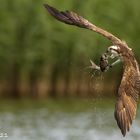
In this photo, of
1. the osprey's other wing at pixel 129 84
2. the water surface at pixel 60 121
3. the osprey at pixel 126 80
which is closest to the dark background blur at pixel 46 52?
the water surface at pixel 60 121

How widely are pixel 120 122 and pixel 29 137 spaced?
11937mm

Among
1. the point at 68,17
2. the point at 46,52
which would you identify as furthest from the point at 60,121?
the point at 68,17

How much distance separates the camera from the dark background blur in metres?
38.6

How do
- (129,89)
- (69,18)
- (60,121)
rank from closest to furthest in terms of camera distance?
(129,89), (69,18), (60,121)

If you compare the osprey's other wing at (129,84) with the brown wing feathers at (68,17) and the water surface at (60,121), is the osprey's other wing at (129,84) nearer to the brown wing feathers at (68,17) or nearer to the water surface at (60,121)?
the brown wing feathers at (68,17)

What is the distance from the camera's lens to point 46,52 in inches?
1565

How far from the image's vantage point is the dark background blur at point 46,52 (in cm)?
3859

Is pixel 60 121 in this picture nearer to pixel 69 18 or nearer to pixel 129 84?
pixel 69 18

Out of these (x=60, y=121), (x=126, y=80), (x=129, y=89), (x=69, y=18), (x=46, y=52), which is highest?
(x=46, y=52)

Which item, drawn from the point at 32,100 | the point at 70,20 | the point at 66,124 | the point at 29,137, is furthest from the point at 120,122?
the point at 32,100

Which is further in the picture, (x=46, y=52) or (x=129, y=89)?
(x=46, y=52)

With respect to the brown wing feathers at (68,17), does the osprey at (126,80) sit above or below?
below

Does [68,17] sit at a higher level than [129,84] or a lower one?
higher

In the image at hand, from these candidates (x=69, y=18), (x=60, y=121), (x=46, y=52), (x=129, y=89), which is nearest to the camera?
(x=129, y=89)
